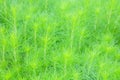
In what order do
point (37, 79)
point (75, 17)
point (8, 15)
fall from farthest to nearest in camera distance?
1. point (8, 15)
2. point (75, 17)
3. point (37, 79)

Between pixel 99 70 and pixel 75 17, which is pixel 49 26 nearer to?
pixel 75 17

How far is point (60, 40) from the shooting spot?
9.41 ft

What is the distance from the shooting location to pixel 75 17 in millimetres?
2643

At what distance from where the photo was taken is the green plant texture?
2477 mm

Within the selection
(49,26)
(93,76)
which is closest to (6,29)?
(49,26)

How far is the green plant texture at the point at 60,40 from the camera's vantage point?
2477mm

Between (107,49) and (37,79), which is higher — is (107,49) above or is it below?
above

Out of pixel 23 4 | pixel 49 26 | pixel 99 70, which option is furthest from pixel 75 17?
pixel 23 4

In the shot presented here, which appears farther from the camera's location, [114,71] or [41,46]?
[41,46]

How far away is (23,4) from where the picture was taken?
10.3 feet

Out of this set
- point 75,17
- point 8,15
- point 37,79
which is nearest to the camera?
point 37,79

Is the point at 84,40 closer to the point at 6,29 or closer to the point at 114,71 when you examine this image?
the point at 114,71

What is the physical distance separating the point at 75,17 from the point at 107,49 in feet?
1.44

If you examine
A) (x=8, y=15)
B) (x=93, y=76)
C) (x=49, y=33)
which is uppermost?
(x=8, y=15)
